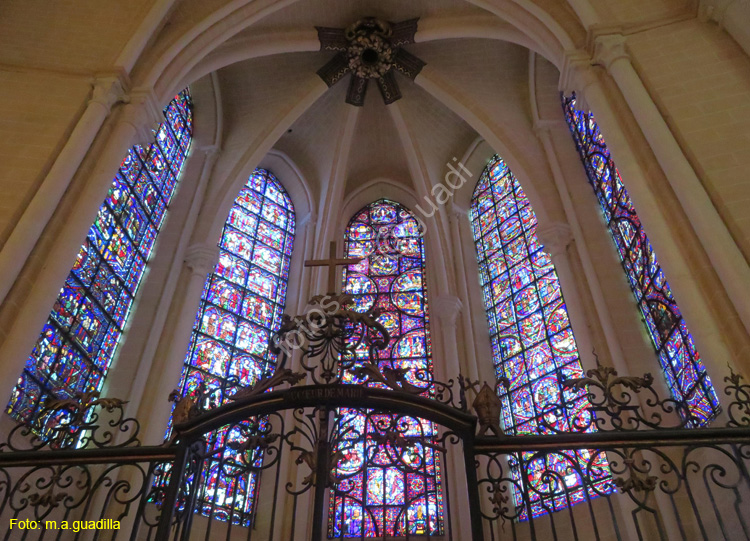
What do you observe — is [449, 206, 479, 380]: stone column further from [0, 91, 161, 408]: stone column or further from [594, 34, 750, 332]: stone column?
[0, 91, 161, 408]: stone column

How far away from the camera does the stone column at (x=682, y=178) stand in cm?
447

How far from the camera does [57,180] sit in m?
5.75

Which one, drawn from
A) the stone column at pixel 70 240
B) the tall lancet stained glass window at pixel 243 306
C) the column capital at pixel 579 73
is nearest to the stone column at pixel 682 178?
the column capital at pixel 579 73

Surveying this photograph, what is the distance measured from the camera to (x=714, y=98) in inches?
226

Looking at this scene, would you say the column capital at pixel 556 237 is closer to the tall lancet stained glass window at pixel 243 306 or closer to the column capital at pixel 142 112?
the tall lancet stained glass window at pixel 243 306

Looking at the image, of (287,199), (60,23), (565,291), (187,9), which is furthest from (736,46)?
(287,199)

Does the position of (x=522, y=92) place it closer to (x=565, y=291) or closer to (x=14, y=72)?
(x=565, y=291)

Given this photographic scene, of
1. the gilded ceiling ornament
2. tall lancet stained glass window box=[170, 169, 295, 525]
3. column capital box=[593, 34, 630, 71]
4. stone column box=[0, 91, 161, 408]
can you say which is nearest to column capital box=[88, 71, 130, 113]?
stone column box=[0, 91, 161, 408]

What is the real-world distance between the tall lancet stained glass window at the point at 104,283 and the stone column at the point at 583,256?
5.74 metres

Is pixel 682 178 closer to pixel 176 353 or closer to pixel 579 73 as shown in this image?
pixel 579 73

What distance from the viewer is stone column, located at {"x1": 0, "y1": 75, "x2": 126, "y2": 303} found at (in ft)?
16.6

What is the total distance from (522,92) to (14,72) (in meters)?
7.73

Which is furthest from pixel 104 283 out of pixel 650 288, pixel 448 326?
pixel 650 288

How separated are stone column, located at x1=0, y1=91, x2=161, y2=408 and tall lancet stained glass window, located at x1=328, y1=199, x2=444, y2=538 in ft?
12.2
